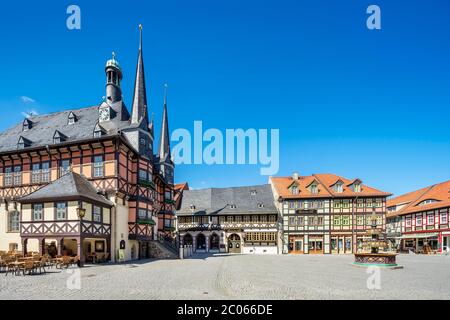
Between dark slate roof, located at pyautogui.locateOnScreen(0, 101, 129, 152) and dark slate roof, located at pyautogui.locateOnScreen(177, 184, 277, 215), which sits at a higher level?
dark slate roof, located at pyautogui.locateOnScreen(0, 101, 129, 152)

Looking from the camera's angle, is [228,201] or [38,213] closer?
[38,213]

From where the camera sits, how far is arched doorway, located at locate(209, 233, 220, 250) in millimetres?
48281

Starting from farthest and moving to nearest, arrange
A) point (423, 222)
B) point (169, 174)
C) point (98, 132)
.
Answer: point (423, 222) → point (169, 174) → point (98, 132)

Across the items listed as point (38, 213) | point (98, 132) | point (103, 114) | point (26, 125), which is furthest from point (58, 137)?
point (26, 125)

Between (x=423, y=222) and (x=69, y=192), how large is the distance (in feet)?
155

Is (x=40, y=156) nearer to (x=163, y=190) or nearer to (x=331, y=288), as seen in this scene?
(x=163, y=190)

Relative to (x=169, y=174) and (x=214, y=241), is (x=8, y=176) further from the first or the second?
(x=214, y=241)

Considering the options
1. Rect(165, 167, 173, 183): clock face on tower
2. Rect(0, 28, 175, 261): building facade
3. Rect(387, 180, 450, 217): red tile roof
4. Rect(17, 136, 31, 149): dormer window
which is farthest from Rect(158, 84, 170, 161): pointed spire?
Rect(387, 180, 450, 217): red tile roof

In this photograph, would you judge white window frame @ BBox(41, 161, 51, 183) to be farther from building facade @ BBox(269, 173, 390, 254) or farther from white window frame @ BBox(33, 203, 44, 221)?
building facade @ BBox(269, 173, 390, 254)

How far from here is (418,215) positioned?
153 ft

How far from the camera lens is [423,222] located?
45469 mm

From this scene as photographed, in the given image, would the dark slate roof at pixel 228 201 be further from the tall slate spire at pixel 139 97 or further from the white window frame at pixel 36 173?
the white window frame at pixel 36 173

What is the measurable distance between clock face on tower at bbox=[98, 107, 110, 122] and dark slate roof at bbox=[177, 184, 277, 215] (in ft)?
77.6

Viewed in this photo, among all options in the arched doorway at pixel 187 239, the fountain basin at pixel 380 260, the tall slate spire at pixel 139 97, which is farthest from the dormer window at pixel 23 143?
the fountain basin at pixel 380 260
